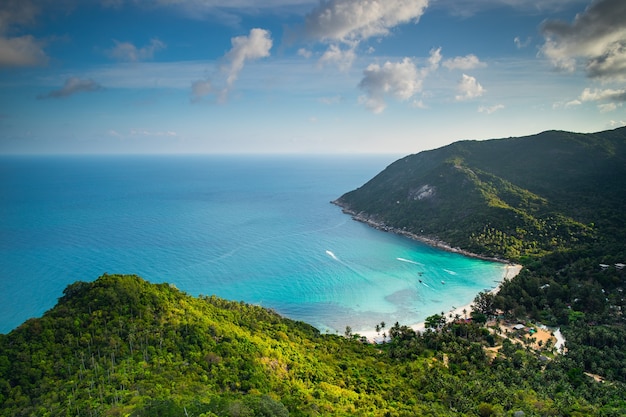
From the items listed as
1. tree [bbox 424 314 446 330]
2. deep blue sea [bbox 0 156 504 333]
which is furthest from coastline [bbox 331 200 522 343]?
deep blue sea [bbox 0 156 504 333]

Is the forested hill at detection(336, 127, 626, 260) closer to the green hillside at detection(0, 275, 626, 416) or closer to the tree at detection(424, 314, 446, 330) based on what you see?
the tree at detection(424, 314, 446, 330)

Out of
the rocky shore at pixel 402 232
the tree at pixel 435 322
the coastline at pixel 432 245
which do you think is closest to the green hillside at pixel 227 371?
the coastline at pixel 432 245

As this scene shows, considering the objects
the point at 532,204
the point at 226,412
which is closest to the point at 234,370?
the point at 226,412

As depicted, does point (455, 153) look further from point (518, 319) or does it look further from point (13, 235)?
point (13, 235)

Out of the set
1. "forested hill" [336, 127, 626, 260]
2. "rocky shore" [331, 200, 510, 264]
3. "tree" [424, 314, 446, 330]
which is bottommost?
"tree" [424, 314, 446, 330]

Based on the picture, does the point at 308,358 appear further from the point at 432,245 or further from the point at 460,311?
the point at 432,245

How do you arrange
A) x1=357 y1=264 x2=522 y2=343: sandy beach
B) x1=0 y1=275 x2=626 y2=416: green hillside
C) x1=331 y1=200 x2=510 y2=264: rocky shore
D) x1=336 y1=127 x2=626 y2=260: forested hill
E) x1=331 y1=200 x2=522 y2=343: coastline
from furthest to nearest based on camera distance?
x1=336 y1=127 x2=626 y2=260: forested hill
x1=331 y1=200 x2=510 y2=264: rocky shore
x1=331 y1=200 x2=522 y2=343: coastline
x1=357 y1=264 x2=522 y2=343: sandy beach
x1=0 y1=275 x2=626 y2=416: green hillside

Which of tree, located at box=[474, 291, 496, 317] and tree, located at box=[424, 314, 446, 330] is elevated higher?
tree, located at box=[474, 291, 496, 317]

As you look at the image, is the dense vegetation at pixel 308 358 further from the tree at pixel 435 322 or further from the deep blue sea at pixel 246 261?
the deep blue sea at pixel 246 261
